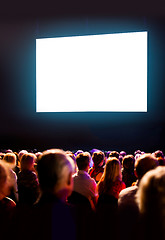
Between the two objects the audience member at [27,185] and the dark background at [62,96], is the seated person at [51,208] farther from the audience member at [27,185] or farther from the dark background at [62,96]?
the dark background at [62,96]

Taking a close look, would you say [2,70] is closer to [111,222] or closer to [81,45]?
[81,45]

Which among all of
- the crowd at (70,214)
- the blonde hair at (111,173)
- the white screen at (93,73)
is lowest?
the blonde hair at (111,173)

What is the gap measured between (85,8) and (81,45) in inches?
48.6

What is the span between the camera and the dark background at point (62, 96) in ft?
32.5

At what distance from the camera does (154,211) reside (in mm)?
1080

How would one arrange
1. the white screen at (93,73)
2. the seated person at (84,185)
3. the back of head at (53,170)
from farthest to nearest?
1. the white screen at (93,73)
2. the seated person at (84,185)
3. the back of head at (53,170)

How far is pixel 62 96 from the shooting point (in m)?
10.6

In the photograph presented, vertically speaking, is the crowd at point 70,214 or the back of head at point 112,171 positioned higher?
the crowd at point 70,214

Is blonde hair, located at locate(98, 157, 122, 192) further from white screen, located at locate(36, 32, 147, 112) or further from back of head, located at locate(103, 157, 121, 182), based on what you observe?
white screen, located at locate(36, 32, 147, 112)

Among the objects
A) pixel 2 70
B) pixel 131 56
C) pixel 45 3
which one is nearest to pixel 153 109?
pixel 131 56

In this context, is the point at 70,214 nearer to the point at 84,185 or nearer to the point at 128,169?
the point at 84,185

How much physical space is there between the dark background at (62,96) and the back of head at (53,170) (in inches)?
Result: 336

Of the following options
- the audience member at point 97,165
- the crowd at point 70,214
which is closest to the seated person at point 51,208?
the crowd at point 70,214

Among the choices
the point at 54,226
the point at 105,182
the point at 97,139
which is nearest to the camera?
the point at 54,226
